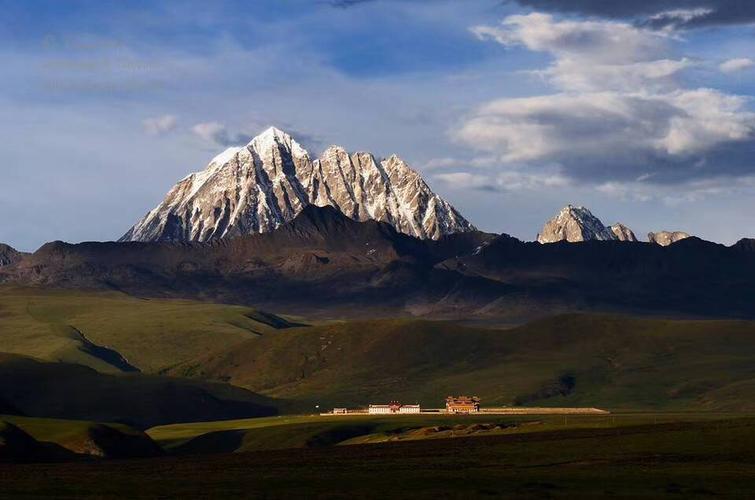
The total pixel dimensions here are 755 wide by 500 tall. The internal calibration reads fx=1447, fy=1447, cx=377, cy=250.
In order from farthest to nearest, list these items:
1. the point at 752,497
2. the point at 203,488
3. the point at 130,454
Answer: the point at 130,454 → the point at 203,488 → the point at 752,497

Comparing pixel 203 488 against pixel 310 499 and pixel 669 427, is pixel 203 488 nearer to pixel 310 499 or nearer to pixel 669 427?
pixel 310 499

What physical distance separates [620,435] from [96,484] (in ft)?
231

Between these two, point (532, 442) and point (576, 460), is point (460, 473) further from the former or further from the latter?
point (532, 442)

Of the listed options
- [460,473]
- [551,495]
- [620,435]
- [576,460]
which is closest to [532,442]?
[620,435]

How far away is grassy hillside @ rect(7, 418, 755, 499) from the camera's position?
111062 mm

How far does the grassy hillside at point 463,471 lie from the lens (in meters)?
111

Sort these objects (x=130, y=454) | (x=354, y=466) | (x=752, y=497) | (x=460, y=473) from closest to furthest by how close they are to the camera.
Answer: (x=752, y=497) < (x=460, y=473) < (x=354, y=466) < (x=130, y=454)

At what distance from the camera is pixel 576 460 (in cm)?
13812

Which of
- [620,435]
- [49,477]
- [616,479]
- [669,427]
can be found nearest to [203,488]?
[49,477]

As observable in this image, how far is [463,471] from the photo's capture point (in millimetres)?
127750

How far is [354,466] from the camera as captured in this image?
13712 centimetres

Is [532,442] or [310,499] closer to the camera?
[310,499]

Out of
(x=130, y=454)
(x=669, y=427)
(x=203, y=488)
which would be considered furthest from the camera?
(x=130, y=454)

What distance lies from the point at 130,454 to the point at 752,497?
369 ft
